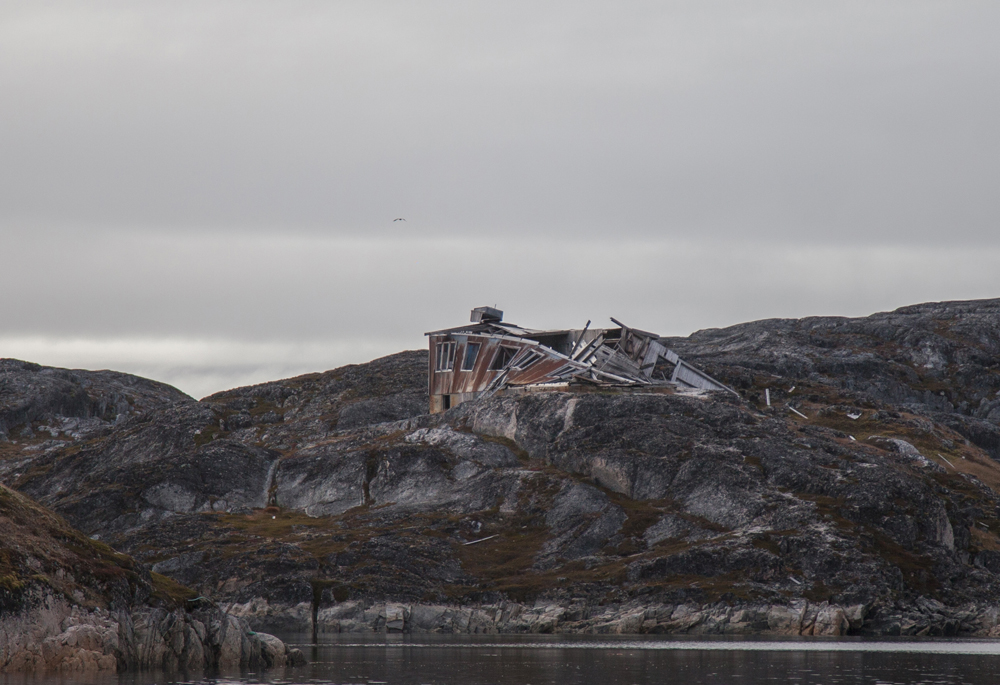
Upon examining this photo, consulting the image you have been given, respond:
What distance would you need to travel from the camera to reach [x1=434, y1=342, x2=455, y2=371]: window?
18325cm

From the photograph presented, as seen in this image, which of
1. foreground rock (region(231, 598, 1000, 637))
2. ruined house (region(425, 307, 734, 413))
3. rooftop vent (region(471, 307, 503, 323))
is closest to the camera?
foreground rock (region(231, 598, 1000, 637))

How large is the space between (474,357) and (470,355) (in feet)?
2.83

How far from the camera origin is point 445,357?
184500 mm

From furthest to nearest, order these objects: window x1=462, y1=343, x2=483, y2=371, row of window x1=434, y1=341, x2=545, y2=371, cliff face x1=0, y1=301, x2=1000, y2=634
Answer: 1. window x1=462, y1=343, x2=483, y2=371
2. row of window x1=434, y1=341, x2=545, y2=371
3. cliff face x1=0, y1=301, x2=1000, y2=634

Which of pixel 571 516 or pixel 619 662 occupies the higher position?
pixel 571 516

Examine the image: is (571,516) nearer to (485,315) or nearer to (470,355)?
(470,355)

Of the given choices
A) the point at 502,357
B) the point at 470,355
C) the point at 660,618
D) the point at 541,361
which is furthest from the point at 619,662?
the point at 470,355

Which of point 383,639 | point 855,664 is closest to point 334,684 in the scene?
point 855,664

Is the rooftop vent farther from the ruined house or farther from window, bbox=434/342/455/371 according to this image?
window, bbox=434/342/455/371

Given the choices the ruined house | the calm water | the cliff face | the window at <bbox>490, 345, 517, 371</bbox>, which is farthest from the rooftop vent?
the calm water

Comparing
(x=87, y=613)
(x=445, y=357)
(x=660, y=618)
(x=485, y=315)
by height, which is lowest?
(x=660, y=618)

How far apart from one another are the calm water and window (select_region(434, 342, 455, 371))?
8336cm

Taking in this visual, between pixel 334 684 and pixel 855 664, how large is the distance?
108 ft

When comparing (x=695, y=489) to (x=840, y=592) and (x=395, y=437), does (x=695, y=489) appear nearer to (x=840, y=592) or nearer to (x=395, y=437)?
(x=840, y=592)
